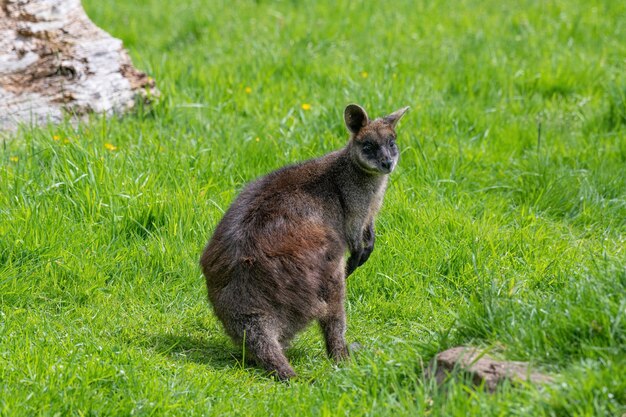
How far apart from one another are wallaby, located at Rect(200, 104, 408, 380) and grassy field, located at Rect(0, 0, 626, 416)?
261mm

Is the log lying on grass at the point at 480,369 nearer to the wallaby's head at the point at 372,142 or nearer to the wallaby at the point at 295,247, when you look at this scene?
the wallaby at the point at 295,247

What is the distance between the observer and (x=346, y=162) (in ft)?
20.5

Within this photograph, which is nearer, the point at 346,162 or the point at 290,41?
the point at 346,162

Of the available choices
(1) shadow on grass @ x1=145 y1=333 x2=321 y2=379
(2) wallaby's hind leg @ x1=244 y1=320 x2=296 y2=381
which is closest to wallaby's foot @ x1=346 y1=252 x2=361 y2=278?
(1) shadow on grass @ x1=145 y1=333 x2=321 y2=379

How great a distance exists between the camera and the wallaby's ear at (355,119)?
6.31 m

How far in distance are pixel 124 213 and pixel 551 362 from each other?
11.3 ft

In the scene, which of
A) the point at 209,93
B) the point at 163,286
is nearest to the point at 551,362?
the point at 163,286

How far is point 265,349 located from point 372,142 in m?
1.63

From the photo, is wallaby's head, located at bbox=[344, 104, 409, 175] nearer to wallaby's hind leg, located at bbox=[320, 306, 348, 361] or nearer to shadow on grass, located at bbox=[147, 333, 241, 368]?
wallaby's hind leg, located at bbox=[320, 306, 348, 361]

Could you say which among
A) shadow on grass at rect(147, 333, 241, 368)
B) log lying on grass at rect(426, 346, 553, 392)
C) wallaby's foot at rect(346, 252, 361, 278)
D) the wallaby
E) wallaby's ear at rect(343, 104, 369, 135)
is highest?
wallaby's ear at rect(343, 104, 369, 135)

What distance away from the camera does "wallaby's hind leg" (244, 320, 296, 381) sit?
530cm

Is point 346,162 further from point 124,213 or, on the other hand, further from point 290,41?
point 290,41

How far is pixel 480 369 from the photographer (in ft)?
14.3

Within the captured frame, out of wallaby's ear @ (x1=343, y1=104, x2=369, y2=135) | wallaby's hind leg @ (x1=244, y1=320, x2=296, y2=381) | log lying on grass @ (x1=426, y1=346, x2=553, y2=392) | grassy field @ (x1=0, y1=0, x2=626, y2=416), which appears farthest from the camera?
wallaby's ear @ (x1=343, y1=104, x2=369, y2=135)
